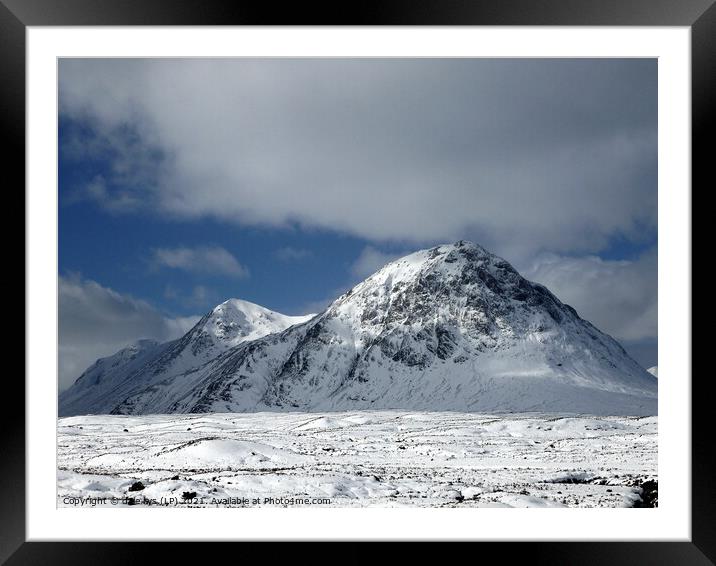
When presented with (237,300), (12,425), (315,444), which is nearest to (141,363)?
(237,300)

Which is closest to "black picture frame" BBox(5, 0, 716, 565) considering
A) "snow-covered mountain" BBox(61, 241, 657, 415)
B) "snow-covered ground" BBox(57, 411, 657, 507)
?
"snow-covered ground" BBox(57, 411, 657, 507)
